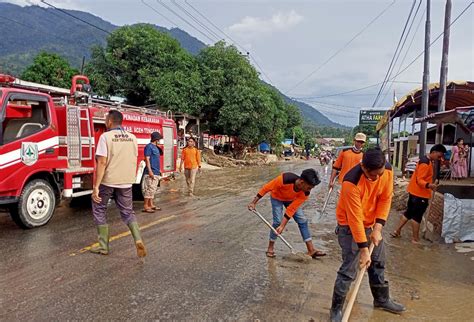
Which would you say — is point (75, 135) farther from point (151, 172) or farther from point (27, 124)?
point (151, 172)

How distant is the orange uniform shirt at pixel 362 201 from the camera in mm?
3459

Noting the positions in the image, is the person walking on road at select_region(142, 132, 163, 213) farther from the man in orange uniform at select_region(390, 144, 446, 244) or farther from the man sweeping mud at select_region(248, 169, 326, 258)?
the man in orange uniform at select_region(390, 144, 446, 244)

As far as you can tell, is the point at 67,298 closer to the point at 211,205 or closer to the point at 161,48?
the point at 211,205

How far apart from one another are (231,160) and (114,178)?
79.1 ft

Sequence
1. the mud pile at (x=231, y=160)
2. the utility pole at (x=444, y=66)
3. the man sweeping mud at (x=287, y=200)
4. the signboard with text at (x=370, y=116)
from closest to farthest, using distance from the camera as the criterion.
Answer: the man sweeping mud at (x=287, y=200) < the utility pole at (x=444, y=66) < the mud pile at (x=231, y=160) < the signboard with text at (x=370, y=116)

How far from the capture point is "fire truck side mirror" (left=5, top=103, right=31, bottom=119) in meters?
6.95

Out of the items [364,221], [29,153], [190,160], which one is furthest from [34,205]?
[364,221]

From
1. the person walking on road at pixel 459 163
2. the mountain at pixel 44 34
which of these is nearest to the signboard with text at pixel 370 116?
the person walking on road at pixel 459 163

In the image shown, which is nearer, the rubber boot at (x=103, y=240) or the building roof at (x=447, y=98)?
the rubber boot at (x=103, y=240)

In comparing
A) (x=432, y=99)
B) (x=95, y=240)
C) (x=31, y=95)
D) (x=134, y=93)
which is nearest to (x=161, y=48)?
(x=134, y=93)

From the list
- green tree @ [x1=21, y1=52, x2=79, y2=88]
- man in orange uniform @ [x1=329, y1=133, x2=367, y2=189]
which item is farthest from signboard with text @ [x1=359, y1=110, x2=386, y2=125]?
man in orange uniform @ [x1=329, y1=133, x2=367, y2=189]

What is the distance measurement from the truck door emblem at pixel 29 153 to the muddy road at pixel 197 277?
1.16 meters

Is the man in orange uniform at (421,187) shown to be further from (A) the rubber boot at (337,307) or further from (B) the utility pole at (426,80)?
(B) the utility pole at (426,80)

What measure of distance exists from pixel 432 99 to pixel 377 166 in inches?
530
